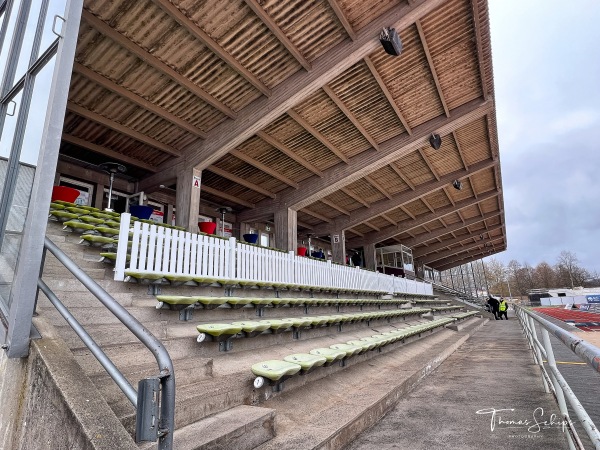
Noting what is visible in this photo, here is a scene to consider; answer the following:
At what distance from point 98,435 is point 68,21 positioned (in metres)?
2.93

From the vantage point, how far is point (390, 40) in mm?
7070

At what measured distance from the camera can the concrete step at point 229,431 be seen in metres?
1.87

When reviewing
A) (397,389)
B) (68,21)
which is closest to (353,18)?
(68,21)

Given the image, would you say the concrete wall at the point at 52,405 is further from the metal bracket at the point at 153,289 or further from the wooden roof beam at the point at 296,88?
the wooden roof beam at the point at 296,88

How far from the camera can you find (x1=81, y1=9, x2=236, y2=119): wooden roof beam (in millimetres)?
6085

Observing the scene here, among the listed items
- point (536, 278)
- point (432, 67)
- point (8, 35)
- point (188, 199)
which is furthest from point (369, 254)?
point (536, 278)

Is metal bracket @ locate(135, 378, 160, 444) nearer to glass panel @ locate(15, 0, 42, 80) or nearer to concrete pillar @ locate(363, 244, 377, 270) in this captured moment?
glass panel @ locate(15, 0, 42, 80)

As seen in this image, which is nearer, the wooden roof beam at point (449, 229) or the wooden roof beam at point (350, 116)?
the wooden roof beam at point (350, 116)

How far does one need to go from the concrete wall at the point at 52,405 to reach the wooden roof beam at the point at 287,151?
8825 millimetres

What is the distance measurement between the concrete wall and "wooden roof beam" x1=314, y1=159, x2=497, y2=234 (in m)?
16.2

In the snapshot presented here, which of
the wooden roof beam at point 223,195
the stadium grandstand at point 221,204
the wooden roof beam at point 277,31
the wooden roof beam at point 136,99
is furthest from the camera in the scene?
the wooden roof beam at point 223,195

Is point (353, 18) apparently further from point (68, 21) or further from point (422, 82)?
point (68, 21)

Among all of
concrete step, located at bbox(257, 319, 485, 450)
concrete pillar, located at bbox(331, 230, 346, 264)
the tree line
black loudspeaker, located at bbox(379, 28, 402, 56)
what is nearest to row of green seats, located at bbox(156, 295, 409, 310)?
concrete step, located at bbox(257, 319, 485, 450)

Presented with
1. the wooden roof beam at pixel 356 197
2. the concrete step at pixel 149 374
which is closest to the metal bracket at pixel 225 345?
the concrete step at pixel 149 374
